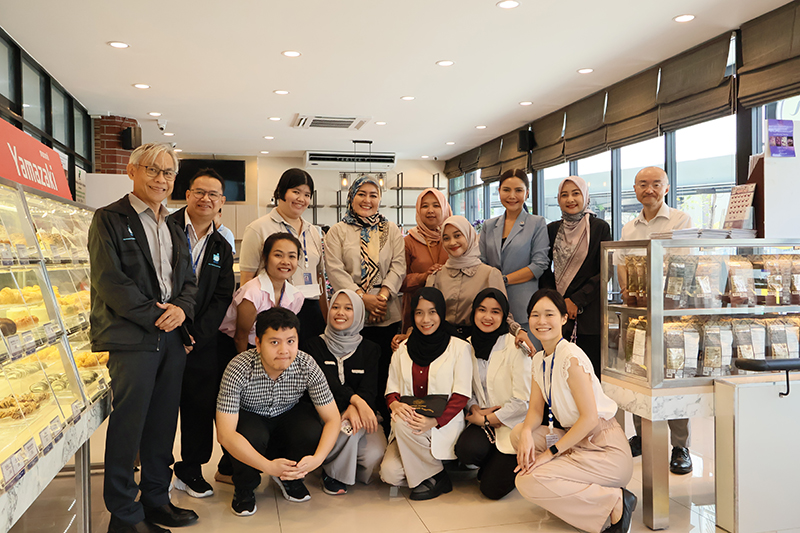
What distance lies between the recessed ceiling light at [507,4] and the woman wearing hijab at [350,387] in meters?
2.29

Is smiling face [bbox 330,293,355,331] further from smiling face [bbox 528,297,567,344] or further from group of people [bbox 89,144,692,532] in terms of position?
smiling face [bbox 528,297,567,344]

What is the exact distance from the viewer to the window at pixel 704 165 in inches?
193

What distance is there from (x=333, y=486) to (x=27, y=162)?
7.31 ft

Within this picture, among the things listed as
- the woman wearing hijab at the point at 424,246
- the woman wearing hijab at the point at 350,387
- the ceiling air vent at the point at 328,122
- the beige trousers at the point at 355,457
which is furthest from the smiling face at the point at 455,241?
the ceiling air vent at the point at 328,122

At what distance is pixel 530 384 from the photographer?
10.4ft

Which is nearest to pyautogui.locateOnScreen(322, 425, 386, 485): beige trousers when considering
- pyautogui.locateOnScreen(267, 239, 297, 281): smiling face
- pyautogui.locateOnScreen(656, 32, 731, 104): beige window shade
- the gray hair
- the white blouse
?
pyautogui.locateOnScreen(267, 239, 297, 281): smiling face

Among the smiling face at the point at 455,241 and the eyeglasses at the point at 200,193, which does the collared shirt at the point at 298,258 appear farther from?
the smiling face at the point at 455,241

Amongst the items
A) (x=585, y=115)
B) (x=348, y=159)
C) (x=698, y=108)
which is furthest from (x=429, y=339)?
(x=348, y=159)

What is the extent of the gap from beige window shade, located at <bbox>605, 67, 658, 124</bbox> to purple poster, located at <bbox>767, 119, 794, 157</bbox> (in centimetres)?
252

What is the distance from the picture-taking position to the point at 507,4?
4027 mm

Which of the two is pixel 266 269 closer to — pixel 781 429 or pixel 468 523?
pixel 468 523

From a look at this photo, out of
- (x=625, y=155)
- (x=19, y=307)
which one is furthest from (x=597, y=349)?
(x=625, y=155)

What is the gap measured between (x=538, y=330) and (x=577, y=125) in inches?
186

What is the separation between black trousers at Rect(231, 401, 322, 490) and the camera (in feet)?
9.55
